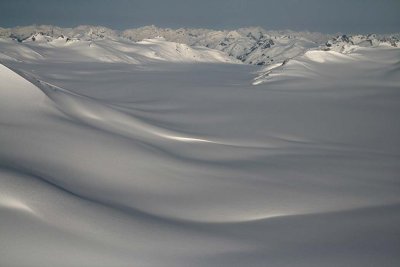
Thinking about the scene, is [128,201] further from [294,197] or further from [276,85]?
[276,85]

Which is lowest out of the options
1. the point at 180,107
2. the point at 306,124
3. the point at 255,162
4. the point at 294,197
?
the point at 294,197

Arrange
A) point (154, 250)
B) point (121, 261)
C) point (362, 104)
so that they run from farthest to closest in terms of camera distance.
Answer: point (362, 104) → point (154, 250) → point (121, 261)

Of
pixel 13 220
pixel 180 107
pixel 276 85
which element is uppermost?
pixel 276 85

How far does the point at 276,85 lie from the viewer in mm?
84188

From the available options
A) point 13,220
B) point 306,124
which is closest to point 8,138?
point 13,220

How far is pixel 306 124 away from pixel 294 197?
26646 millimetres

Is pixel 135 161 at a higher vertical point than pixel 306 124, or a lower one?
lower

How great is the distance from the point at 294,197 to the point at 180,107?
35.8 metres

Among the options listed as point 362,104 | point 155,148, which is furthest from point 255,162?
point 362,104

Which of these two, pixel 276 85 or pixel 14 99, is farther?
pixel 276 85

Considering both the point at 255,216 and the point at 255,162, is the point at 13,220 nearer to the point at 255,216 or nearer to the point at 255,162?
the point at 255,216

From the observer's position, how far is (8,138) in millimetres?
17375

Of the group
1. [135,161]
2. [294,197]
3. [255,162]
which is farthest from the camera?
[255,162]

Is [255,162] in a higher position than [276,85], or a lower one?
lower
